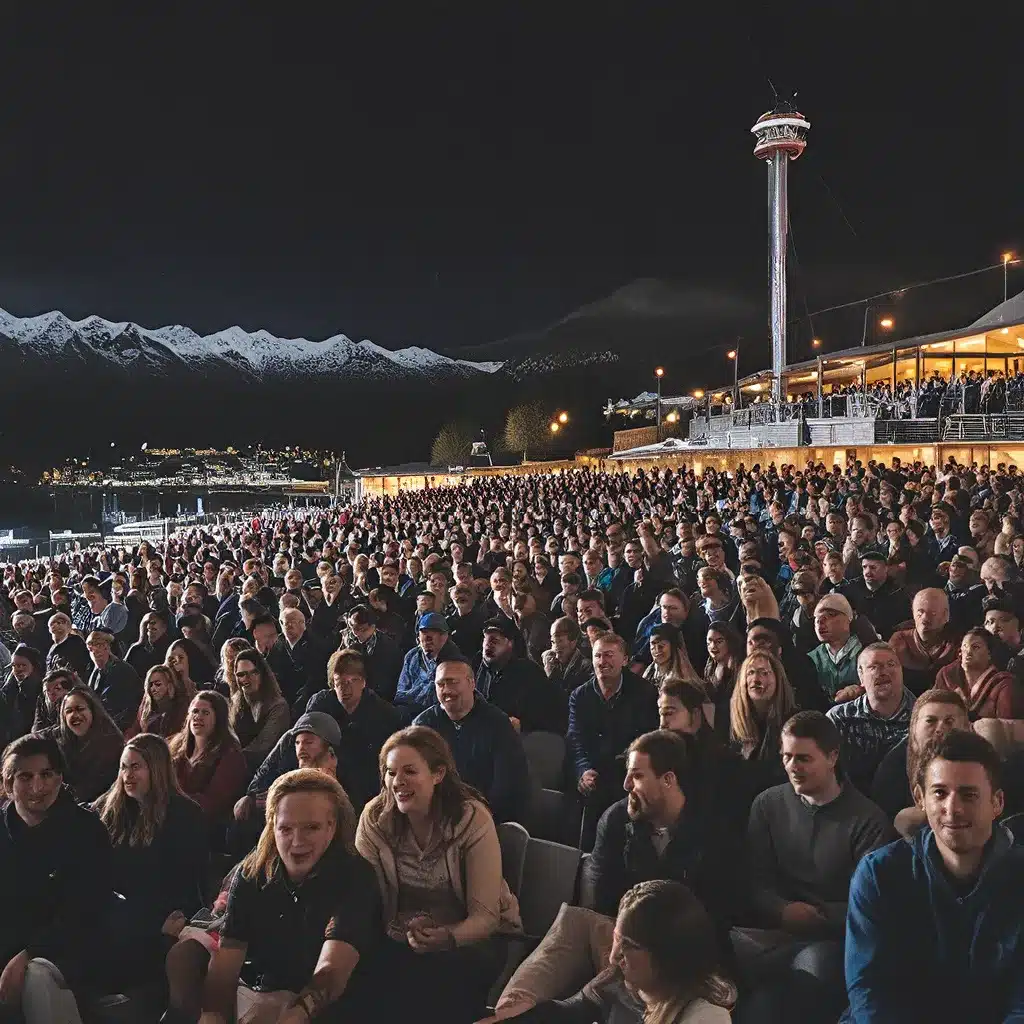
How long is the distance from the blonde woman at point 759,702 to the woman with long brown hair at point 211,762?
2.42 m

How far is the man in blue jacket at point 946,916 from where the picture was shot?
107 inches

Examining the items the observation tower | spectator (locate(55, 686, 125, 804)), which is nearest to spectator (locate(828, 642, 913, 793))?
spectator (locate(55, 686, 125, 804))

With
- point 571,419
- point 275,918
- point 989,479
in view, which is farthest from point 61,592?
point 571,419

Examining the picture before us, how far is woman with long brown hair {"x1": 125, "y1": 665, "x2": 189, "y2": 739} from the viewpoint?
6188mm

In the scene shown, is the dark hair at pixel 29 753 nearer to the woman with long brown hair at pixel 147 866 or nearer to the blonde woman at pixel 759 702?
the woman with long brown hair at pixel 147 866

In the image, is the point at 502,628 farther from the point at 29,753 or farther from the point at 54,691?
the point at 29,753

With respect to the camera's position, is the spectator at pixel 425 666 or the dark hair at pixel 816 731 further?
the spectator at pixel 425 666

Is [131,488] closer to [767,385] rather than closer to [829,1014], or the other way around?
[767,385]

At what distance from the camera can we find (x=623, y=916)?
108 inches

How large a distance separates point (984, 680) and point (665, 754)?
2.14 metres

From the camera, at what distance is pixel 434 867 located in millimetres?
3736

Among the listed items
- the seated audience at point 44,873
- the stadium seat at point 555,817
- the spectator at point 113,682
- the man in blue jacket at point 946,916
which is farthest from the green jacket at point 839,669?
the spectator at point 113,682

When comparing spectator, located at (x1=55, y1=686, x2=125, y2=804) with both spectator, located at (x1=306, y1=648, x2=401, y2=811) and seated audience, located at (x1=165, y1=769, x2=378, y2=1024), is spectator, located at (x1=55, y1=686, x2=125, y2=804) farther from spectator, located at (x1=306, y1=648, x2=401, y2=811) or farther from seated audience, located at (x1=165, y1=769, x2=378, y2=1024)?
seated audience, located at (x1=165, y1=769, x2=378, y2=1024)

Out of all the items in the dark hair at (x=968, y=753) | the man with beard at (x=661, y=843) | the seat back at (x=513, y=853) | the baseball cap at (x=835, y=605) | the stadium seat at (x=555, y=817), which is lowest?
the stadium seat at (x=555, y=817)
